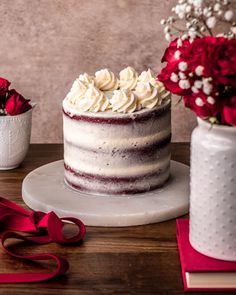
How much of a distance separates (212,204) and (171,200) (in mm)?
349

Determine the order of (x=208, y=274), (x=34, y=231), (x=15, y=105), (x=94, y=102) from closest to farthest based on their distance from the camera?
(x=208, y=274), (x=34, y=231), (x=94, y=102), (x=15, y=105)

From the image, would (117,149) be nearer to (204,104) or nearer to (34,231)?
(34,231)

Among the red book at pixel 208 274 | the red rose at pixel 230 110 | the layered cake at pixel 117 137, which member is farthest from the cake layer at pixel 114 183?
the red rose at pixel 230 110

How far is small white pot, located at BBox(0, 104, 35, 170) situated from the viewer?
1840mm

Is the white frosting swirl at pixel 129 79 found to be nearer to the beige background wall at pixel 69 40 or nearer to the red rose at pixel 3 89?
the red rose at pixel 3 89

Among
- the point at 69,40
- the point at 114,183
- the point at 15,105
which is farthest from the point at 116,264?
the point at 69,40

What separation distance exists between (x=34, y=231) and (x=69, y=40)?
89 cm

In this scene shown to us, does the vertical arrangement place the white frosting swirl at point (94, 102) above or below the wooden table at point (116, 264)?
above

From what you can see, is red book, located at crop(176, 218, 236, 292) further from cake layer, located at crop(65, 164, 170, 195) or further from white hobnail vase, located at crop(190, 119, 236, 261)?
cake layer, located at crop(65, 164, 170, 195)

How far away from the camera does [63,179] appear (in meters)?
1.77

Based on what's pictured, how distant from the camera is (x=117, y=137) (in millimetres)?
1592

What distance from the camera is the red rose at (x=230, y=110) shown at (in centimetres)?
118

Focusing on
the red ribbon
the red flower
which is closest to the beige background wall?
the red ribbon

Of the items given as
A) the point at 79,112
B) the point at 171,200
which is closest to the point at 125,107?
the point at 79,112
